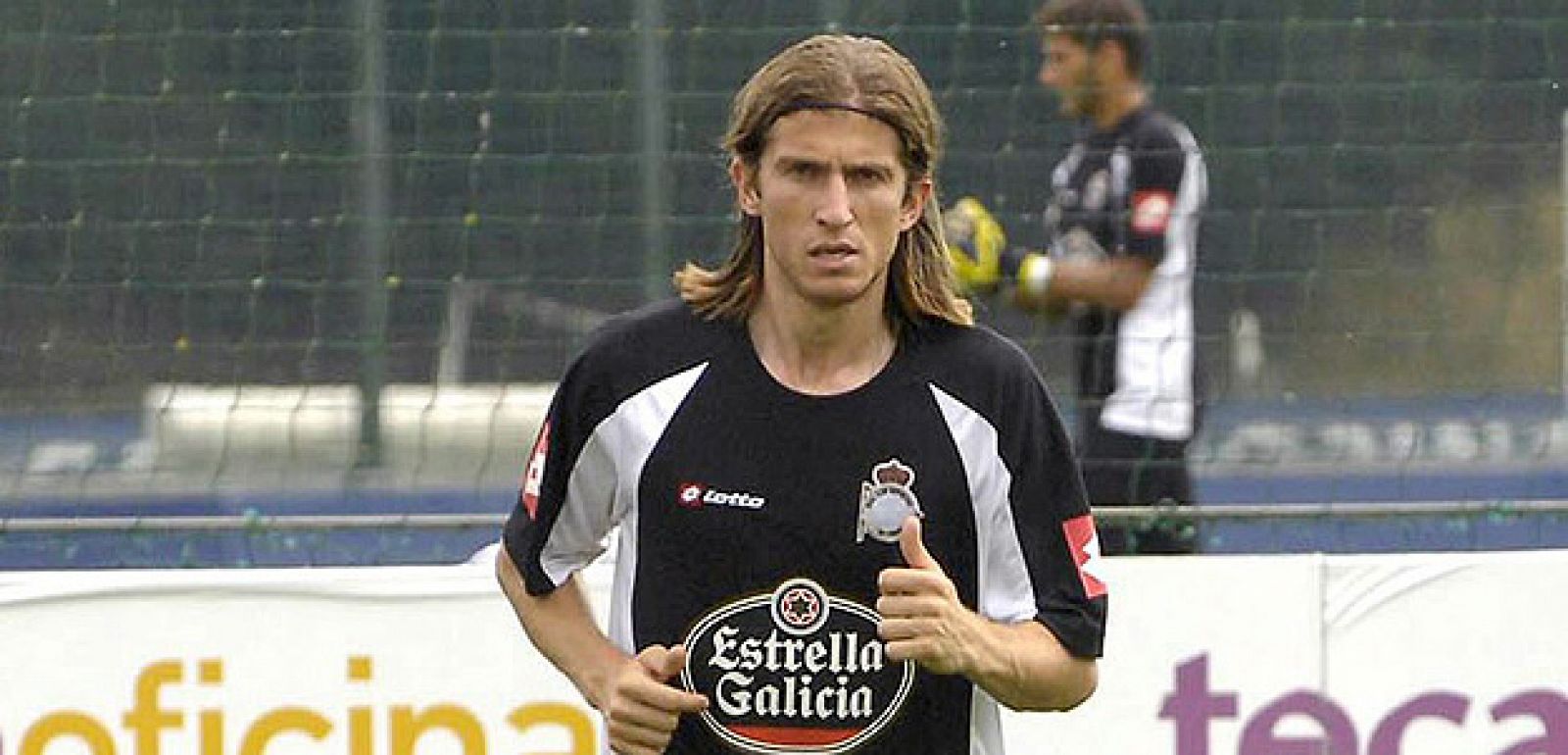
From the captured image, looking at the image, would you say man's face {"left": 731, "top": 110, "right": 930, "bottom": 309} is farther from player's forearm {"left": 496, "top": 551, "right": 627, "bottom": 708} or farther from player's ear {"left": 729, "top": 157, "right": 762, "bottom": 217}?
player's forearm {"left": 496, "top": 551, "right": 627, "bottom": 708}

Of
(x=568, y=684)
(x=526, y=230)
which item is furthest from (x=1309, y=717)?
(x=526, y=230)

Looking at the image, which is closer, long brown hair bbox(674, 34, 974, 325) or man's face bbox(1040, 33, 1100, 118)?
long brown hair bbox(674, 34, 974, 325)

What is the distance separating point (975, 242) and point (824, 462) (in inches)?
102

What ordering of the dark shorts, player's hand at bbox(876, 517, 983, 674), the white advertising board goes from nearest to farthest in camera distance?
player's hand at bbox(876, 517, 983, 674) < the white advertising board < the dark shorts

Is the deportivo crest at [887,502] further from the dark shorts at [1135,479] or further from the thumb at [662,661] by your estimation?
the dark shorts at [1135,479]

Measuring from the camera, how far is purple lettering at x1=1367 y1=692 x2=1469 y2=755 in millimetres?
6031

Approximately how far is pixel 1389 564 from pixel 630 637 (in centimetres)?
256

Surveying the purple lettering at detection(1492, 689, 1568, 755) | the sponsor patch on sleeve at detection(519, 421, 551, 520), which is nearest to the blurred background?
the purple lettering at detection(1492, 689, 1568, 755)

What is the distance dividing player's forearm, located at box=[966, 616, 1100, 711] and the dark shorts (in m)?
2.54

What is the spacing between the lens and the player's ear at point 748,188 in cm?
376

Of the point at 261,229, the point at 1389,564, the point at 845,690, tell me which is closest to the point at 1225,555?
the point at 1389,564

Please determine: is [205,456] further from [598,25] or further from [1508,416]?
[1508,416]

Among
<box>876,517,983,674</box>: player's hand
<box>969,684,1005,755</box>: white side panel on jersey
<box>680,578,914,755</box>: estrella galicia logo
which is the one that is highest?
<box>876,517,983,674</box>: player's hand

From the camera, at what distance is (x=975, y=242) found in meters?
6.30
